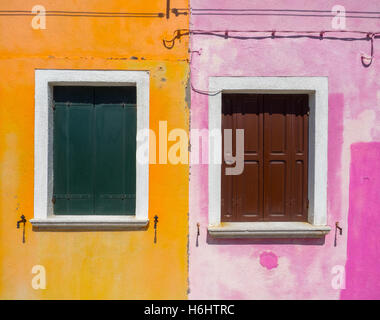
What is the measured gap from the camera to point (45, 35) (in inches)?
153

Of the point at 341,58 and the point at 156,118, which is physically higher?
the point at 341,58

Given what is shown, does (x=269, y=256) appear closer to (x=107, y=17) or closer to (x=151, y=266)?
(x=151, y=266)

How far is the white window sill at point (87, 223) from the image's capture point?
12.6 ft

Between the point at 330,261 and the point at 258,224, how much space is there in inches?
41.1

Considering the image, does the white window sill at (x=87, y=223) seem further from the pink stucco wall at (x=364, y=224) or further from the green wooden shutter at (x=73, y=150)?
the pink stucco wall at (x=364, y=224)

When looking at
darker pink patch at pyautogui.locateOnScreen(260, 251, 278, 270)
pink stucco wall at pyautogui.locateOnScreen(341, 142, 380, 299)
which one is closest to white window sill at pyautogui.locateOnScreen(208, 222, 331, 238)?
darker pink patch at pyautogui.locateOnScreen(260, 251, 278, 270)

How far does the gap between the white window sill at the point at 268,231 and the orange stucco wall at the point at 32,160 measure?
47cm

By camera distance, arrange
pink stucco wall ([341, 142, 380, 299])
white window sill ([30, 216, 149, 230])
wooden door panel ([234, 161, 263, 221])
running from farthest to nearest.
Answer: wooden door panel ([234, 161, 263, 221])
pink stucco wall ([341, 142, 380, 299])
white window sill ([30, 216, 149, 230])

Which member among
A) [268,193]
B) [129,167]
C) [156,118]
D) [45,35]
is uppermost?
[45,35]

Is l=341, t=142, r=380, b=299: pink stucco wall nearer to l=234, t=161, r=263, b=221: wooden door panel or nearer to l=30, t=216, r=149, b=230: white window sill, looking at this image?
l=234, t=161, r=263, b=221: wooden door panel

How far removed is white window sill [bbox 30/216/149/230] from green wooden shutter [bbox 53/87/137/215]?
0.60 ft

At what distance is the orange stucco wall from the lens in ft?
12.7

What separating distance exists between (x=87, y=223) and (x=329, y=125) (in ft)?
10.8
